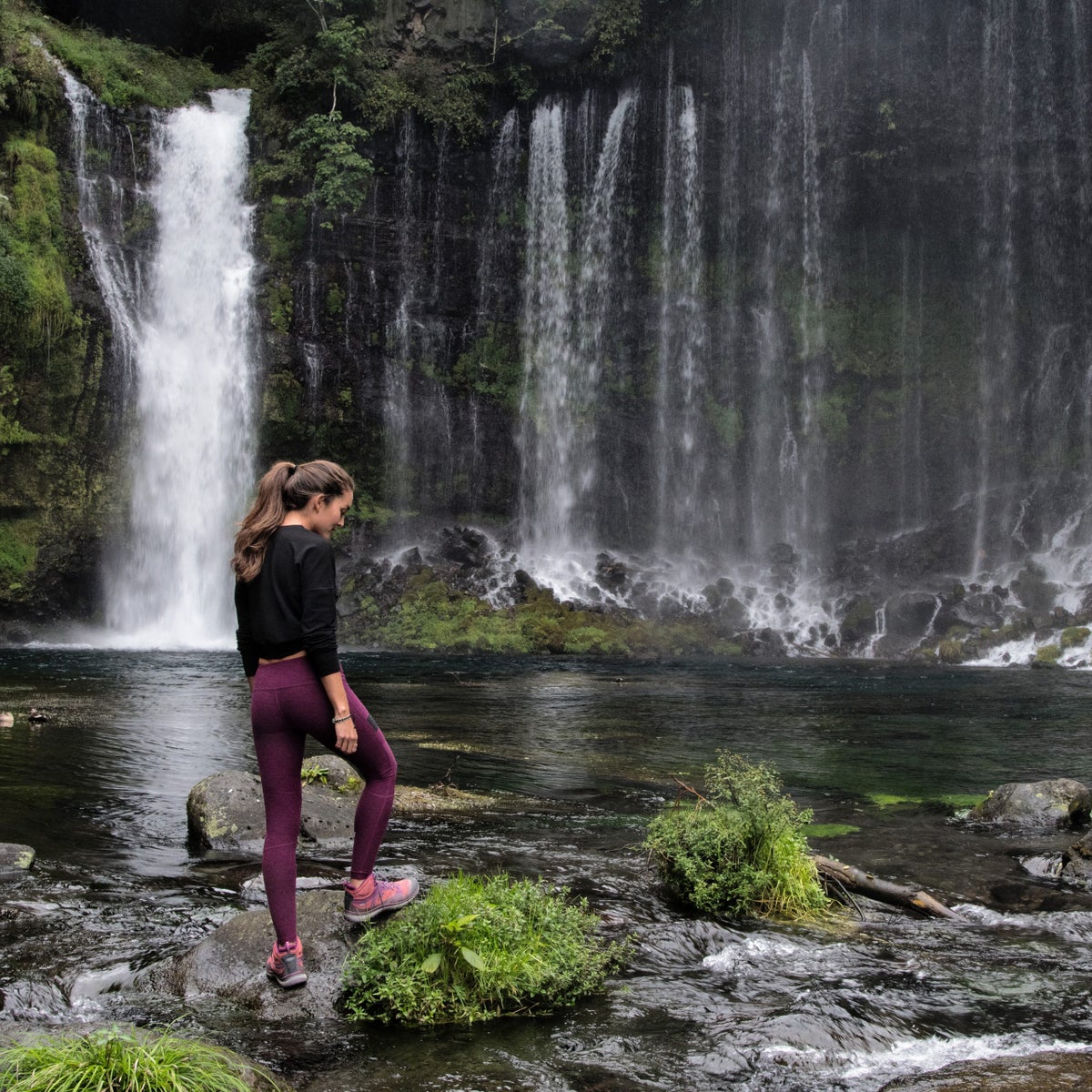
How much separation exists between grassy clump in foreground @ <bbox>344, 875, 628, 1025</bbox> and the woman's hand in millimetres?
734

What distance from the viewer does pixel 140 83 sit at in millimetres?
25891

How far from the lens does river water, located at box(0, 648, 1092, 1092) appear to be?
3699mm

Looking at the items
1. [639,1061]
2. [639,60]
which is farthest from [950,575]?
[639,1061]

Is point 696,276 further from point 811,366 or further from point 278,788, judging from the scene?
point 278,788

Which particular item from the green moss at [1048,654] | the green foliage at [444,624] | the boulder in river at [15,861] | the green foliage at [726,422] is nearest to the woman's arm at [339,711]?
the boulder in river at [15,861]

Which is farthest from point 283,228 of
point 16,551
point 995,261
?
point 995,261

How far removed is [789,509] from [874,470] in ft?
8.82

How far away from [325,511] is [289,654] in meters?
0.55

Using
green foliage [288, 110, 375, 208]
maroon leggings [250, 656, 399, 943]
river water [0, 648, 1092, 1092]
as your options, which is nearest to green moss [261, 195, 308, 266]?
green foliage [288, 110, 375, 208]

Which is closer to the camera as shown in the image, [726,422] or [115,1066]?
[115,1066]

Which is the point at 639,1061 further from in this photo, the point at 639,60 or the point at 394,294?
the point at 639,60

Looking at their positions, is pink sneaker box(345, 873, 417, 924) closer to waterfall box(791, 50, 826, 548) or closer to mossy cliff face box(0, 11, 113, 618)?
mossy cliff face box(0, 11, 113, 618)

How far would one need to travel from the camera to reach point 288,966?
3875 millimetres

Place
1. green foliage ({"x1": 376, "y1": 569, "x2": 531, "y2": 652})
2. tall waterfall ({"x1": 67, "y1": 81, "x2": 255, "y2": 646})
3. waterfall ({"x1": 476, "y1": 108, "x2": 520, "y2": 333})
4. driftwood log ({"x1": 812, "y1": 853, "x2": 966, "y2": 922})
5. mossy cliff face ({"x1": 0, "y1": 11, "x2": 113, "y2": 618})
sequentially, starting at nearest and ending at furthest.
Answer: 1. driftwood log ({"x1": 812, "y1": 853, "x2": 966, "y2": 922})
2. mossy cliff face ({"x1": 0, "y1": 11, "x2": 113, "y2": 618})
3. green foliage ({"x1": 376, "y1": 569, "x2": 531, "y2": 652})
4. tall waterfall ({"x1": 67, "y1": 81, "x2": 255, "y2": 646})
5. waterfall ({"x1": 476, "y1": 108, "x2": 520, "y2": 333})
